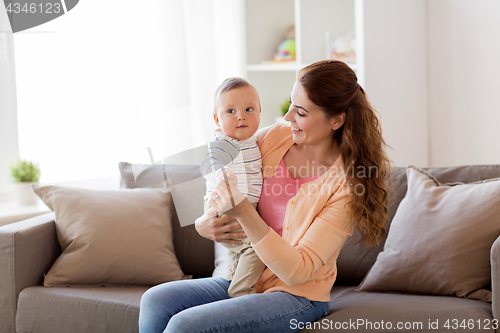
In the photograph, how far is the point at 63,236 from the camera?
1.87 meters

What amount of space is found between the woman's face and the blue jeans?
0.47m

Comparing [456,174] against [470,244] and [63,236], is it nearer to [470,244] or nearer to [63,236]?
[470,244]

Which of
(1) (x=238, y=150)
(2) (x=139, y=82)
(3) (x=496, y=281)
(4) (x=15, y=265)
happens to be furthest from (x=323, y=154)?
(2) (x=139, y=82)

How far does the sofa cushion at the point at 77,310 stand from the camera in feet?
5.32

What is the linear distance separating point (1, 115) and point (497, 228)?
101 inches

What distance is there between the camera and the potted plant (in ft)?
8.36

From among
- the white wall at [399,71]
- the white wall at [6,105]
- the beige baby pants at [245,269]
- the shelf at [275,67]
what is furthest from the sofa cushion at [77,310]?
the shelf at [275,67]

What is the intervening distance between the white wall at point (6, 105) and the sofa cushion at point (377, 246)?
196 cm

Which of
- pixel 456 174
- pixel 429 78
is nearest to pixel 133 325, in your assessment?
pixel 456 174

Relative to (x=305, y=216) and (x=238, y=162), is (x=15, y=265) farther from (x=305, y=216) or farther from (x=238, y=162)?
(x=305, y=216)

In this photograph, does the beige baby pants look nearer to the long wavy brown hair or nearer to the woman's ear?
the long wavy brown hair

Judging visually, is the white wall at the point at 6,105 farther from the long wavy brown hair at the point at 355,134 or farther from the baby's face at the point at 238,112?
the long wavy brown hair at the point at 355,134

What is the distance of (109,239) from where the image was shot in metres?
1.85

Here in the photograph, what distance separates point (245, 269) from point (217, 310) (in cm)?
17
